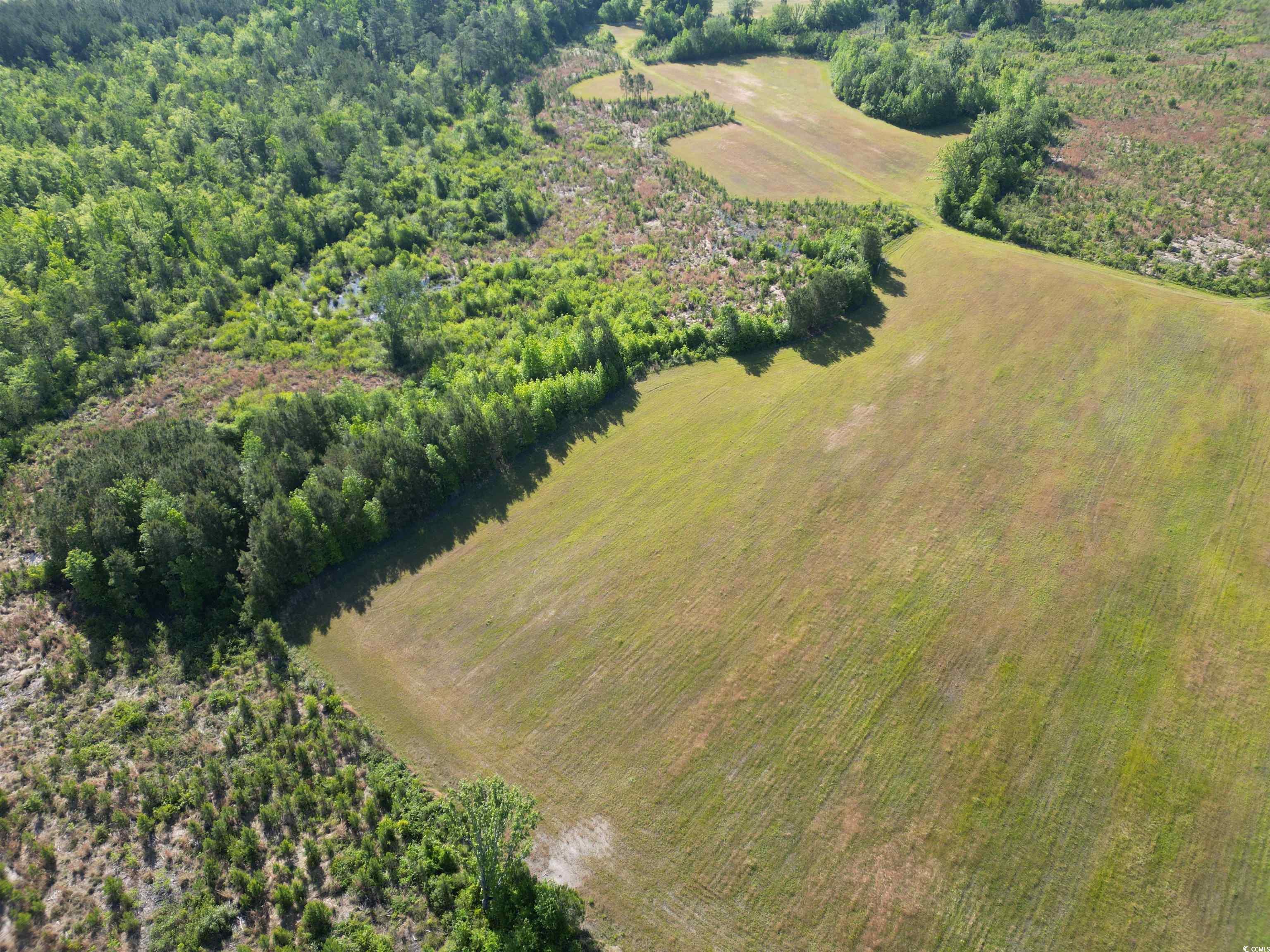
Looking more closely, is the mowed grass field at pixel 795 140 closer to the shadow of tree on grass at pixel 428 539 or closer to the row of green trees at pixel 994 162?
the row of green trees at pixel 994 162

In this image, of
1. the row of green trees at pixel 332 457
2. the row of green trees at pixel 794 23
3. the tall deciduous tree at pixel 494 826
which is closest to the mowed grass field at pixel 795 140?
the row of green trees at pixel 794 23

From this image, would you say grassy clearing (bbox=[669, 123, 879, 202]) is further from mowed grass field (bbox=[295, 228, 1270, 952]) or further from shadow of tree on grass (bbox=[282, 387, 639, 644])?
shadow of tree on grass (bbox=[282, 387, 639, 644])

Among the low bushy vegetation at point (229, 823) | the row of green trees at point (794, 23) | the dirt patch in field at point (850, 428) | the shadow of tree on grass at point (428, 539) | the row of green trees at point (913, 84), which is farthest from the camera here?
the row of green trees at point (794, 23)

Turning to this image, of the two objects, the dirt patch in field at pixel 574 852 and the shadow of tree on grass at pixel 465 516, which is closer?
the dirt patch in field at pixel 574 852

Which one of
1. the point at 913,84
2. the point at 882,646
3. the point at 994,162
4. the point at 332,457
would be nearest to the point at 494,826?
the point at 882,646

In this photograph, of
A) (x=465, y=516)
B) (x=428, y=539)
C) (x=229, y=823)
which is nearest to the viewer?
(x=229, y=823)

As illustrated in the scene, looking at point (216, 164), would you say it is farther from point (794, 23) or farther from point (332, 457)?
point (794, 23)

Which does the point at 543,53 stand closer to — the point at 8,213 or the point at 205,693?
the point at 8,213
